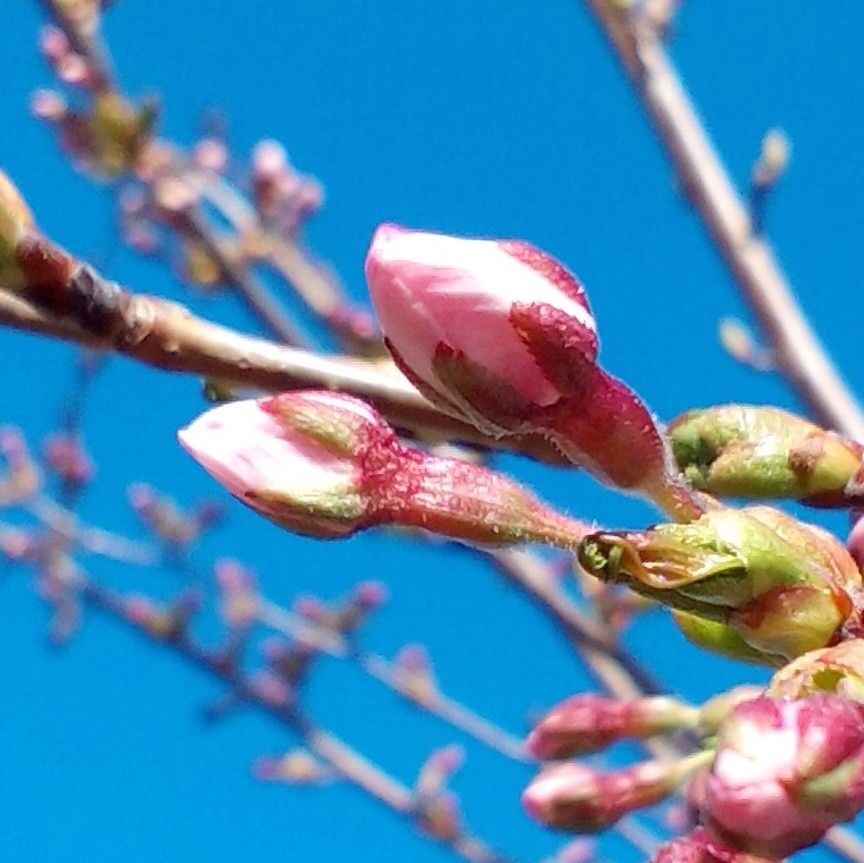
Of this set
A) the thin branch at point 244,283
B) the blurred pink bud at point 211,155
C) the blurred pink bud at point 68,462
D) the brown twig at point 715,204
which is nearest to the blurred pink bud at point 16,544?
the blurred pink bud at point 68,462

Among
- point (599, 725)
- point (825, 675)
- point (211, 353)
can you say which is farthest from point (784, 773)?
point (599, 725)

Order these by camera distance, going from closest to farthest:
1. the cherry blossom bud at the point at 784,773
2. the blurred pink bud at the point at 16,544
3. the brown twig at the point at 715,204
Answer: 1. the cherry blossom bud at the point at 784,773
2. the brown twig at the point at 715,204
3. the blurred pink bud at the point at 16,544

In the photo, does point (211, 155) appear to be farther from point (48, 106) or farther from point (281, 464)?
point (281, 464)

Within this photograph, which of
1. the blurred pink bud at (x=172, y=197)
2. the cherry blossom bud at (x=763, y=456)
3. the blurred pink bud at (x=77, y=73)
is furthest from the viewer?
the blurred pink bud at (x=172, y=197)

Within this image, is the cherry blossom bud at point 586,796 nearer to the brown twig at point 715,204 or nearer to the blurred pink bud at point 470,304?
the blurred pink bud at point 470,304

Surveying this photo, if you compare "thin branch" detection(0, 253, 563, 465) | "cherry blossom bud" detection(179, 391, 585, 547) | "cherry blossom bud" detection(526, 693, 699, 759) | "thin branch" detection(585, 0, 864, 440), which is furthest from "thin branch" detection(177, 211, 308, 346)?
"cherry blossom bud" detection(179, 391, 585, 547)

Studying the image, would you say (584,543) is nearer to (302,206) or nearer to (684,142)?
(684,142)

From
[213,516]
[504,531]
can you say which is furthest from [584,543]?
[213,516]
